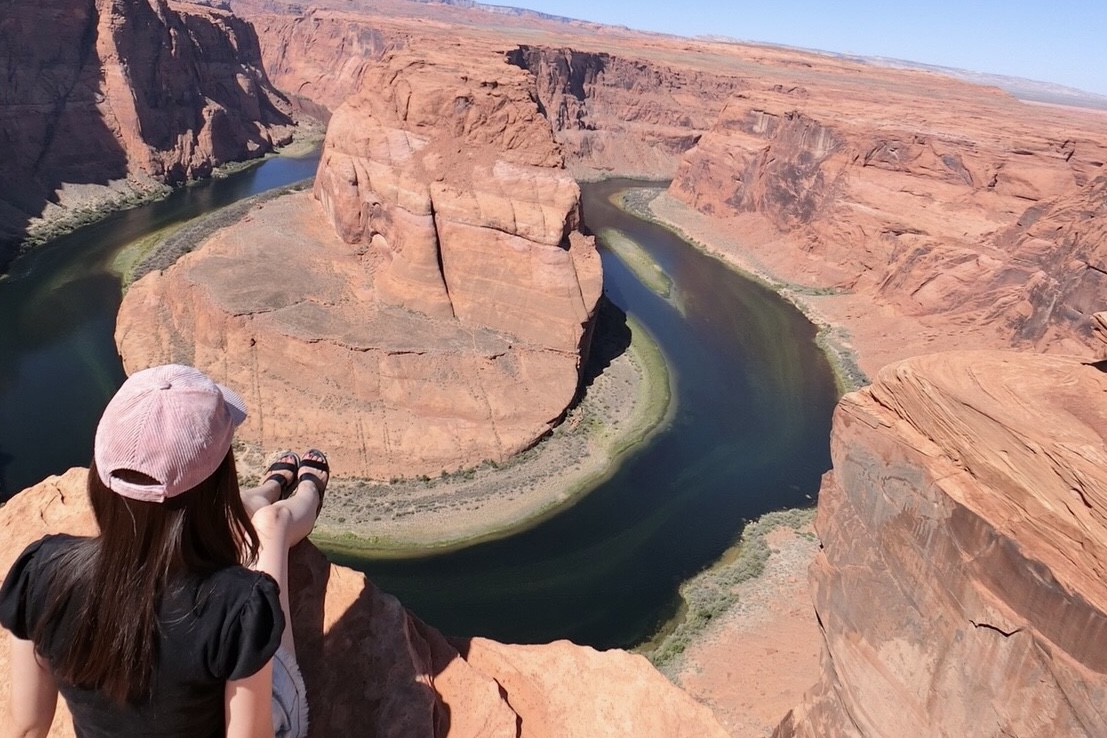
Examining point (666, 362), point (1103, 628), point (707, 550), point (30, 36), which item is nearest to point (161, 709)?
point (1103, 628)

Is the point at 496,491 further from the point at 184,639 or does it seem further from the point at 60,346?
the point at 60,346

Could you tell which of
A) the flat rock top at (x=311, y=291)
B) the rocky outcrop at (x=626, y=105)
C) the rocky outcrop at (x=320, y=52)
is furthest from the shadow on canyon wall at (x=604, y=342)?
the rocky outcrop at (x=320, y=52)

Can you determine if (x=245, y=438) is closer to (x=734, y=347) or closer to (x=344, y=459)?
→ (x=344, y=459)

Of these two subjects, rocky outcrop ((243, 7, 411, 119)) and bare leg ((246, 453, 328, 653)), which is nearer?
bare leg ((246, 453, 328, 653))

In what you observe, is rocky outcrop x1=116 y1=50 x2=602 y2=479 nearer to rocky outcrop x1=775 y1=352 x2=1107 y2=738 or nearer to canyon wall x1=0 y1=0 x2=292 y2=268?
rocky outcrop x1=775 y1=352 x2=1107 y2=738

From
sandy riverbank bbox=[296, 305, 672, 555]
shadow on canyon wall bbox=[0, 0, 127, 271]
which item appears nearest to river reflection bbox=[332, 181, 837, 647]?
sandy riverbank bbox=[296, 305, 672, 555]

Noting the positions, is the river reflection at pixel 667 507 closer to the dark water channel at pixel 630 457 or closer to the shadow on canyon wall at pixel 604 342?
the dark water channel at pixel 630 457
